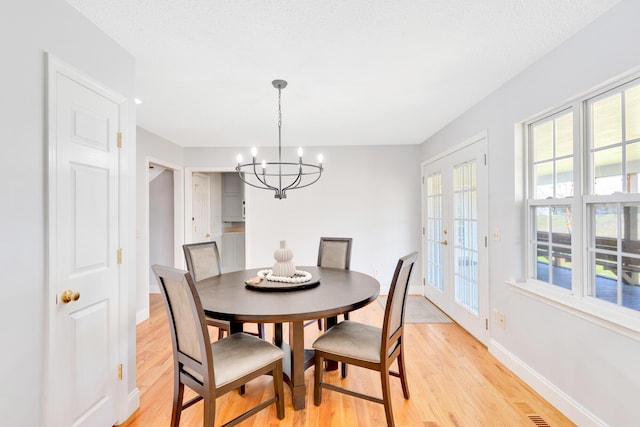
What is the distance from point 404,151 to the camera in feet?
14.4

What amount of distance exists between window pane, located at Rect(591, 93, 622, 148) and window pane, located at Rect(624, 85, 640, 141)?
36 mm

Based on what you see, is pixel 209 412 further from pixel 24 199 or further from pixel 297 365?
pixel 24 199

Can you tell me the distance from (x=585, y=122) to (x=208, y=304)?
2511 millimetres

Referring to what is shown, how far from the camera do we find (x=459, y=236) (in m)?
3.24

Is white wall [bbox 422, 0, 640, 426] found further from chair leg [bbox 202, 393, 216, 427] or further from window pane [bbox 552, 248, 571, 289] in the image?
chair leg [bbox 202, 393, 216, 427]

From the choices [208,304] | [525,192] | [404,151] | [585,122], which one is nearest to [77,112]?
[208,304]

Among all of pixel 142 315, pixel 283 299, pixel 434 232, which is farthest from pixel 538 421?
pixel 142 315

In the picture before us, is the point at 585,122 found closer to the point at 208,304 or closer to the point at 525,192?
the point at 525,192

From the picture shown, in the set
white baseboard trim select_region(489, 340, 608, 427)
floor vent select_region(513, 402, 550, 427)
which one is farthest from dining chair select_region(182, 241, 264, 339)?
white baseboard trim select_region(489, 340, 608, 427)

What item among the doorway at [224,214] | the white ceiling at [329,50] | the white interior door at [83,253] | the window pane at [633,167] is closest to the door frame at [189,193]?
the doorway at [224,214]

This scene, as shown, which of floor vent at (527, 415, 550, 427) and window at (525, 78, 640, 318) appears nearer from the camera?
window at (525, 78, 640, 318)

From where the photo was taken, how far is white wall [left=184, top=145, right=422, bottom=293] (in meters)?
4.38

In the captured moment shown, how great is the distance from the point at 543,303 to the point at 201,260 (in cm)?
265

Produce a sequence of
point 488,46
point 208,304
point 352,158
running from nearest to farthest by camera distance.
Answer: point 208,304 → point 488,46 → point 352,158
